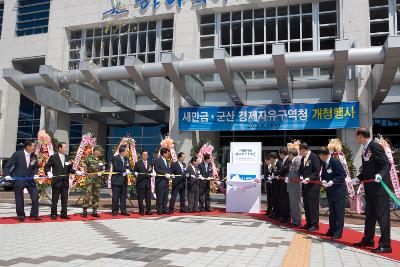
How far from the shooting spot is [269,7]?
72.6ft

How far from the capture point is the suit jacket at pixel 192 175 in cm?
1214

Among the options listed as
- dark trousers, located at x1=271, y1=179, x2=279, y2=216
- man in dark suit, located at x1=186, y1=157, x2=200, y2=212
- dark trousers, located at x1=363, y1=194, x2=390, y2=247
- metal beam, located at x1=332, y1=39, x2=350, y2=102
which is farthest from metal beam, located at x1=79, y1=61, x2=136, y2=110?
dark trousers, located at x1=363, y1=194, x2=390, y2=247

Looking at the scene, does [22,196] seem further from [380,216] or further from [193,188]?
[380,216]

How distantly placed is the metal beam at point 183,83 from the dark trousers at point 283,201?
990 cm

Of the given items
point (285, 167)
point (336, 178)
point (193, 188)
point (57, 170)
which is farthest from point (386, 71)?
point (57, 170)

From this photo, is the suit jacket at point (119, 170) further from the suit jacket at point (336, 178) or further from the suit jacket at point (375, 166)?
the suit jacket at point (375, 166)

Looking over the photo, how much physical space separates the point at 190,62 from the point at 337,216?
12.6 metres

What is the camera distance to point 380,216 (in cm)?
627

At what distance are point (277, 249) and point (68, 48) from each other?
77.8ft

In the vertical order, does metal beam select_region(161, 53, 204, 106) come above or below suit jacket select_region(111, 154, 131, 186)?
above

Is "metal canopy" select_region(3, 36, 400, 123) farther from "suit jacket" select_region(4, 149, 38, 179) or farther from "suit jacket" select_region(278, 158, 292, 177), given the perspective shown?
"suit jacket" select_region(4, 149, 38, 179)

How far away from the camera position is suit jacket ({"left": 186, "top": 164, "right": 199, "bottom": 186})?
12141 millimetres

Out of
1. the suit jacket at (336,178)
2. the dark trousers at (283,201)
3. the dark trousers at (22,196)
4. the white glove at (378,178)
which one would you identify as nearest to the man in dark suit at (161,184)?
the dark trousers at (283,201)

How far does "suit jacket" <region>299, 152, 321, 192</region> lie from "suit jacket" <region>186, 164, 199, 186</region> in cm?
422
